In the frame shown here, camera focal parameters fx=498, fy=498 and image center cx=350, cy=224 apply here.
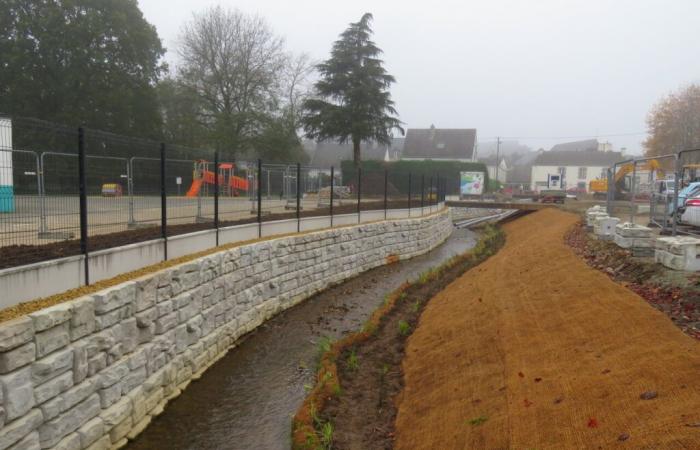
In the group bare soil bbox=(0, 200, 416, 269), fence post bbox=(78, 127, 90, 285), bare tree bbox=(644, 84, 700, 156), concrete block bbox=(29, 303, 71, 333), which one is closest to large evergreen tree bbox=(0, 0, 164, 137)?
bare soil bbox=(0, 200, 416, 269)

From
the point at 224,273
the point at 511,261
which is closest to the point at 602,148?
the point at 511,261

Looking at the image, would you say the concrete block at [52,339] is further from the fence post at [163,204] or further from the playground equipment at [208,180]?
the playground equipment at [208,180]

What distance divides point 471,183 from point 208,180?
41.2 meters

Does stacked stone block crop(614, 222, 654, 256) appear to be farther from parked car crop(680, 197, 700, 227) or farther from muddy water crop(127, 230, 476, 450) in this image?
muddy water crop(127, 230, 476, 450)

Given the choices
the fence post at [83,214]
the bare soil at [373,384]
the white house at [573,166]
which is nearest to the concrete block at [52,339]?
the fence post at [83,214]

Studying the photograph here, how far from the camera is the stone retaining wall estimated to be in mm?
4531

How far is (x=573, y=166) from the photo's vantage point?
253 feet

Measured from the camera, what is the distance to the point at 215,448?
6125 mm

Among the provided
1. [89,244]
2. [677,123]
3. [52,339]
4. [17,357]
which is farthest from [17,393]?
[677,123]

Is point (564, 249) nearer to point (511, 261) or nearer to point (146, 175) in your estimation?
point (511, 261)

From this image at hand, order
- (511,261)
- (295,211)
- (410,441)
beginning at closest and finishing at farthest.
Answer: (410,441) < (511,261) < (295,211)

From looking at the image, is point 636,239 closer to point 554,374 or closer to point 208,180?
point 554,374

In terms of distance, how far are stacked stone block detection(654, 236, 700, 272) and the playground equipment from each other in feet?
26.9

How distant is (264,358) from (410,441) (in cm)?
433
